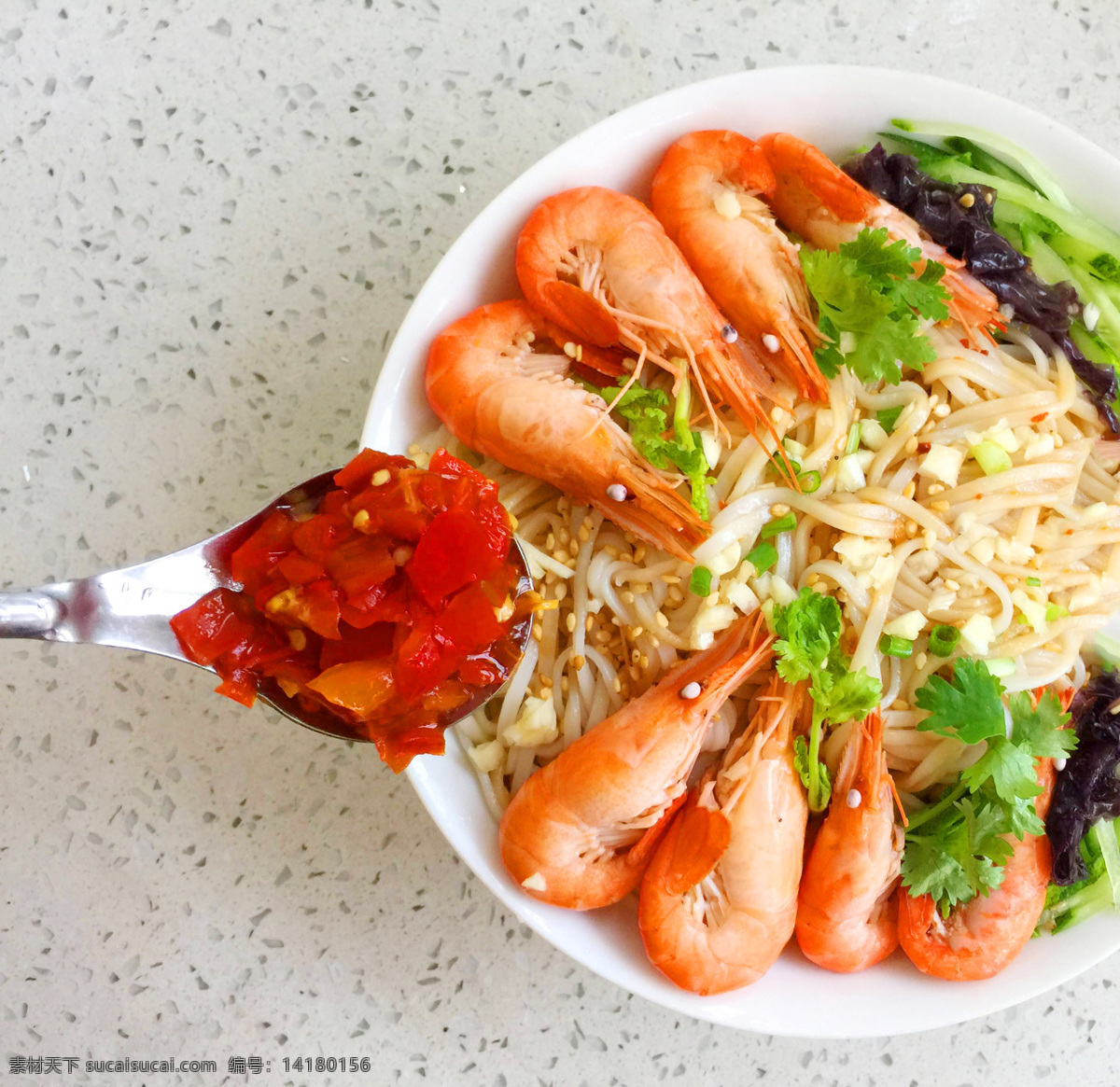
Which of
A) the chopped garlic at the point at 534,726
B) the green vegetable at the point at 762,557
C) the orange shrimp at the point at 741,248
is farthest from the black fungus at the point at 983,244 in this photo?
the chopped garlic at the point at 534,726

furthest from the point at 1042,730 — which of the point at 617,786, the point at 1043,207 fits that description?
the point at 1043,207

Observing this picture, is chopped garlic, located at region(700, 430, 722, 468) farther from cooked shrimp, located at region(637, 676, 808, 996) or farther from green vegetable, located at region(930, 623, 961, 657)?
green vegetable, located at region(930, 623, 961, 657)

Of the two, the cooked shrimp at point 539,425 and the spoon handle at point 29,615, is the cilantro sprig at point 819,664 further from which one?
the spoon handle at point 29,615

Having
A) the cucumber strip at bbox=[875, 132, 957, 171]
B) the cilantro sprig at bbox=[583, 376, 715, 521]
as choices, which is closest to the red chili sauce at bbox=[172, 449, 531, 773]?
the cilantro sprig at bbox=[583, 376, 715, 521]

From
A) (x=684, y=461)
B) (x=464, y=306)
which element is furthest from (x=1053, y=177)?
(x=464, y=306)

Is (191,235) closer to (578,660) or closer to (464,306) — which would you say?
(464,306)

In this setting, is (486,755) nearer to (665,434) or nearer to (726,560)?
(726,560)
